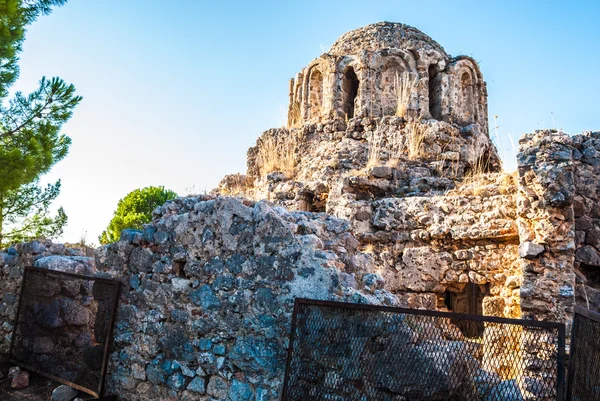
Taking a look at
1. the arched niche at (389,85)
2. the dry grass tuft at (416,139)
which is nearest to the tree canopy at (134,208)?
the arched niche at (389,85)

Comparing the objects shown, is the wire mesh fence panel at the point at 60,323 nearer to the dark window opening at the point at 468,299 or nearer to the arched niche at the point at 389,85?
the dark window opening at the point at 468,299

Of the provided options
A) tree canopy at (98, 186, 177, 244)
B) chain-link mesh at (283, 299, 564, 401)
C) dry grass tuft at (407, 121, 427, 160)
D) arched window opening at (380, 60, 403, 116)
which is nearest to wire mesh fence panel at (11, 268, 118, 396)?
chain-link mesh at (283, 299, 564, 401)

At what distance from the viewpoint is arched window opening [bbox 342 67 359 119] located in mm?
12164

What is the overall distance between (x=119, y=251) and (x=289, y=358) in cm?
204

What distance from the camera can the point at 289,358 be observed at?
290cm

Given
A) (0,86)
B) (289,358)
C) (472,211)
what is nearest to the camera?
(289,358)

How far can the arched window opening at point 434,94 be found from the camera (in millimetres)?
11550

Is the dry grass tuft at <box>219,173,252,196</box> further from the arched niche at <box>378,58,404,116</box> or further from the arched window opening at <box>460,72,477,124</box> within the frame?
the arched window opening at <box>460,72,477,124</box>

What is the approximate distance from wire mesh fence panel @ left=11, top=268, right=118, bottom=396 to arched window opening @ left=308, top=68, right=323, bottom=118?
29.6ft

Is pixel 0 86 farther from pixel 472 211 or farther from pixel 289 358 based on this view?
pixel 472 211

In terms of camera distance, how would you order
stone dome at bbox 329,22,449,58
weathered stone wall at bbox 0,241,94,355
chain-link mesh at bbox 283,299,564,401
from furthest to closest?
stone dome at bbox 329,22,449,58, weathered stone wall at bbox 0,241,94,355, chain-link mesh at bbox 283,299,564,401

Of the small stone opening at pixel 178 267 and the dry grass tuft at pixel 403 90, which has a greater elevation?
the dry grass tuft at pixel 403 90

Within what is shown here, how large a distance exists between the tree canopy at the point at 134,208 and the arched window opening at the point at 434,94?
45.8 feet

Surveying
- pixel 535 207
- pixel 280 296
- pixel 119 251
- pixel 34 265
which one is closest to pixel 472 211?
pixel 535 207
